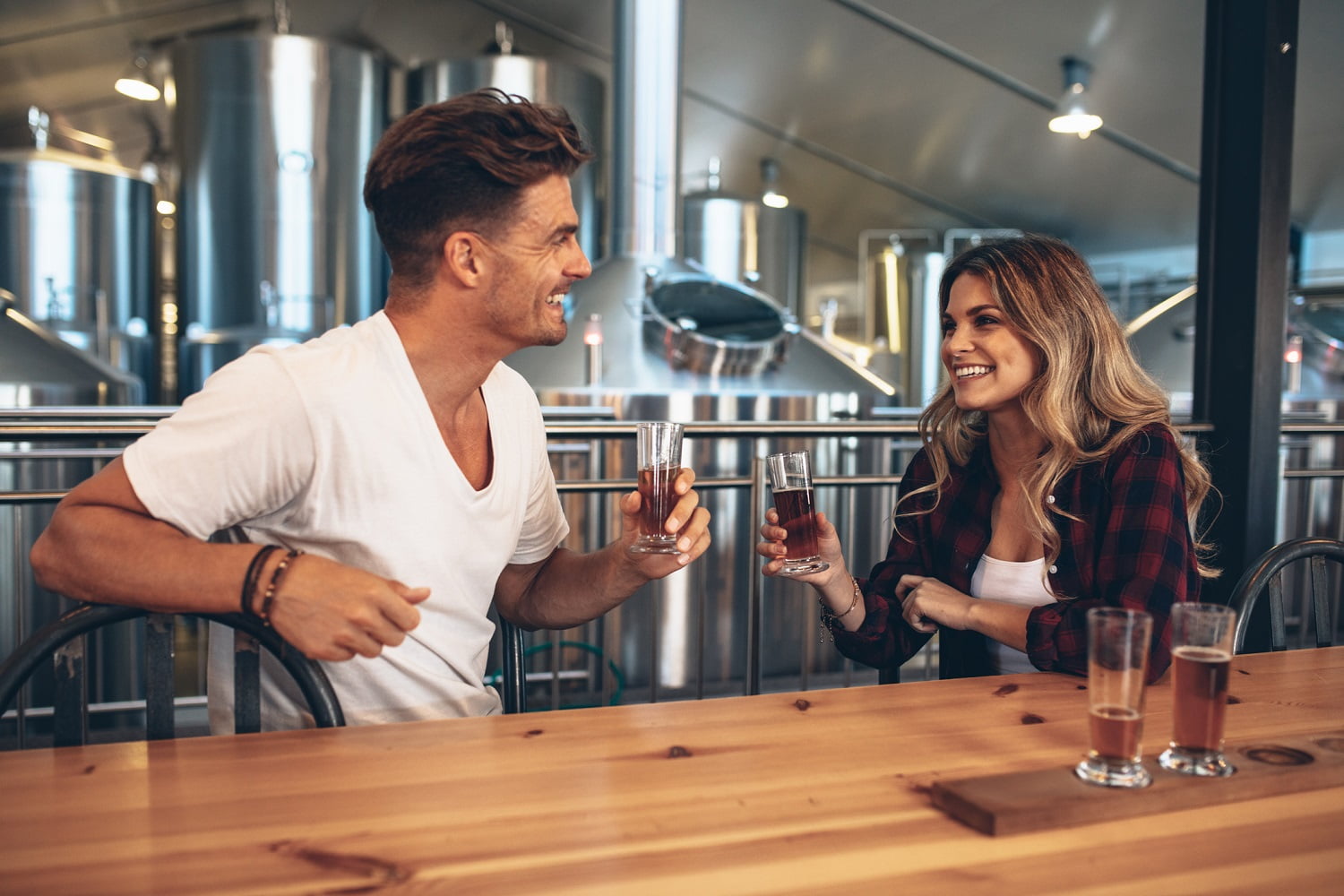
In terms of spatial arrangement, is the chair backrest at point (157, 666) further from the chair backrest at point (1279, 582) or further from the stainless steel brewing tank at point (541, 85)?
the stainless steel brewing tank at point (541, 85)

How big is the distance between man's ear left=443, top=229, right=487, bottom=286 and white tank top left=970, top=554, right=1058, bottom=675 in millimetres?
1048

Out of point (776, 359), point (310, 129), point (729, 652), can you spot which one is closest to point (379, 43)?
point (310, 129)

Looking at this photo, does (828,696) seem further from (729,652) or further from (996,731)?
(729,652)

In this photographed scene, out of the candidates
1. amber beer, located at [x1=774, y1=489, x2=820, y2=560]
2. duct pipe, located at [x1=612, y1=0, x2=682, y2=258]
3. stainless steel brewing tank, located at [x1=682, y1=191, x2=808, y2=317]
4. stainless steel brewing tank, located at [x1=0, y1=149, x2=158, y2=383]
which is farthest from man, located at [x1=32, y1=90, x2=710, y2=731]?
stainless steel brewing tank, located at [x1=682, y1=191, x2=808, y2=317]

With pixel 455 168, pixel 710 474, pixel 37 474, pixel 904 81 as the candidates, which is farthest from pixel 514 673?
pixel 904 81

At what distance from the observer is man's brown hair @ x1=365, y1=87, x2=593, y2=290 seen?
1.54 meters

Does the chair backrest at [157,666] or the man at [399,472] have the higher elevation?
the man at [399,472]

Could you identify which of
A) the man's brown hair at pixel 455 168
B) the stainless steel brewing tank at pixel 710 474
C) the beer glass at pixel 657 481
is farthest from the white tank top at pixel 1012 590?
the stainless steel brewing tank at pixel 710 474

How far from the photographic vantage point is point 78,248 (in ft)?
23.7

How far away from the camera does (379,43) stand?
912 cm

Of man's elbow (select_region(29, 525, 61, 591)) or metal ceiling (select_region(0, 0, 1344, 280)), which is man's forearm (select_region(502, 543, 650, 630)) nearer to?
man's elbow (select_region(29, 525, 61, 591))

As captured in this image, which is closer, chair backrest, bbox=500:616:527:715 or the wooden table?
the wooden table

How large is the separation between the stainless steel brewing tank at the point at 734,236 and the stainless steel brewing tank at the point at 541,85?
46.6 inches

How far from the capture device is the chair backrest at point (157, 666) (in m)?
1.23
